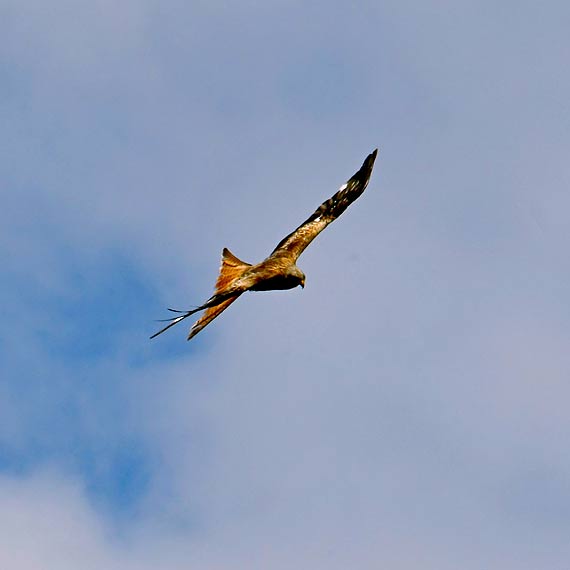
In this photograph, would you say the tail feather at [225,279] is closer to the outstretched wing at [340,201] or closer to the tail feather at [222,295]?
the tail feather at [222,295]

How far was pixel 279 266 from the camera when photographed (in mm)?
36906

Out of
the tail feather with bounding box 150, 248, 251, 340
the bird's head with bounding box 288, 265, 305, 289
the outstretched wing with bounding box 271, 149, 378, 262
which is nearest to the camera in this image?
the tail feather with bounding box 150, 248, 251, 340

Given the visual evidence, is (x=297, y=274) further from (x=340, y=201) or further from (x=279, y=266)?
(x=340, y=201)

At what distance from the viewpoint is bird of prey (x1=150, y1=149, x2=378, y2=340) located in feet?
110

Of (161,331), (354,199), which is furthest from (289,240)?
(161,331)

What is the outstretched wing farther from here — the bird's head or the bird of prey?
the bird's head

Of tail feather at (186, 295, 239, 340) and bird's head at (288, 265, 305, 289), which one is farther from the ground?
bird's head at (288, 265, 305, 289)

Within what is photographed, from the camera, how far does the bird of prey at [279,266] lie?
1324 inches

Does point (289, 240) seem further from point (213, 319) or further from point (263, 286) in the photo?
point (213, 319)

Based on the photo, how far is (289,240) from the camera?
133 ft

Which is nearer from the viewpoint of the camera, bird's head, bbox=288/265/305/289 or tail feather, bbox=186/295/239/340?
tail feather, bbox=186/295/239/340

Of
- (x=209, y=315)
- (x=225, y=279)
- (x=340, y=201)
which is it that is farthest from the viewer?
(x=340, y=201)

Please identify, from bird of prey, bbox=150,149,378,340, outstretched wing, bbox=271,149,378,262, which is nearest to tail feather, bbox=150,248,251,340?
bird of prey, bbox=150,149,378,340

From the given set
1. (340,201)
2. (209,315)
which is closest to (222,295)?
(209,315)
